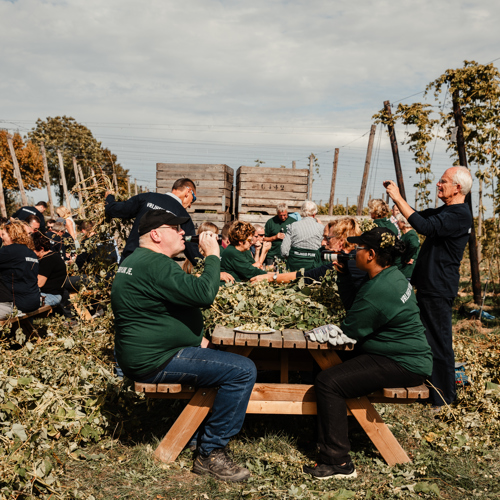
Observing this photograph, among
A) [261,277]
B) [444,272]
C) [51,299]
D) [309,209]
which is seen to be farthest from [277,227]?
[444,272]

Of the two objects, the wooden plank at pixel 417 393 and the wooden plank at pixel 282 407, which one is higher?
the wooden plank at pixel 417 393

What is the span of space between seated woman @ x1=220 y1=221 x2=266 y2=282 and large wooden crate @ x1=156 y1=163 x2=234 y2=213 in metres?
5.76

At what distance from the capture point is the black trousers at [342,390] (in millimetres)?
3113

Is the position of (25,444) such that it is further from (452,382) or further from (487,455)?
(452,382)

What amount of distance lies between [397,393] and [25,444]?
2.47 meters

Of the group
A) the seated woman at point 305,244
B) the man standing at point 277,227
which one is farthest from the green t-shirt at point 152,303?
the man standing at point 277,227

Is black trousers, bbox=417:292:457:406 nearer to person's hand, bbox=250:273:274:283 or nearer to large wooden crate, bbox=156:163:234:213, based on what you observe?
person's hand, bbox=250:273:274:283

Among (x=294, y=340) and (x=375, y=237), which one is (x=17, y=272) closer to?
(x=294, y=340)

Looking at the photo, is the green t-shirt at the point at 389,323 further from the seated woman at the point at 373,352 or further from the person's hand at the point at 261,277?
the person's hand at the point at 261,277

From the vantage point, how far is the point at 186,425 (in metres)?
3.25

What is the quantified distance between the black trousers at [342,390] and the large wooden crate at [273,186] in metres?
7.96

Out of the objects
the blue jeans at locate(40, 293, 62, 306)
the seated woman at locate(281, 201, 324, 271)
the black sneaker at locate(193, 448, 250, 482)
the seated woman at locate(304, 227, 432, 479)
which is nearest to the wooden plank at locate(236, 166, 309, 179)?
the seated woman at locate(281, 201, 324, 271)

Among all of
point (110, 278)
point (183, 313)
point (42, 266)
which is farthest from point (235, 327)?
point (42, 266)

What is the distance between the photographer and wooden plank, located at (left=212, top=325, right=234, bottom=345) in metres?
3.14
